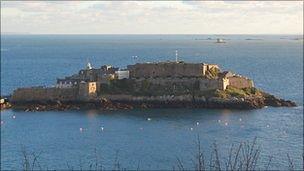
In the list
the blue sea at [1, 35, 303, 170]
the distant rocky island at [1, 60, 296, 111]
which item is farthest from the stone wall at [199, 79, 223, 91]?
the blue sea at [1, 35, 303, 170]

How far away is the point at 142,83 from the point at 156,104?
8.81 ft

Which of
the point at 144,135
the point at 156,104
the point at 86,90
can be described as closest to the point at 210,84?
the point at 156,104

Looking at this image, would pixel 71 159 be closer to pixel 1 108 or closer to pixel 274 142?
pixel 274 142

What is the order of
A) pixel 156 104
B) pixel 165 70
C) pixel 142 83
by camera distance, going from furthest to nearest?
pixel 165 70 → pixel 142 83 → pixel 156 104

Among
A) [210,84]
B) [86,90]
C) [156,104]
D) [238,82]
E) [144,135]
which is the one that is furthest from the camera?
[238,82]

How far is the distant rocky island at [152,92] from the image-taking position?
3928cm

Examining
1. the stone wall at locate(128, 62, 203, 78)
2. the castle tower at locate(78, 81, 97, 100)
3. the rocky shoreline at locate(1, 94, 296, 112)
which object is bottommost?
the rocky shoreline at locate(1, 94, 296, 112)

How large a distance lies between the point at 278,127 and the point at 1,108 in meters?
16.4

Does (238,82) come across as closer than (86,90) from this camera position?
No

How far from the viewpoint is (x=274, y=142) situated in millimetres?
26891

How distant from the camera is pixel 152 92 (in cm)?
4075

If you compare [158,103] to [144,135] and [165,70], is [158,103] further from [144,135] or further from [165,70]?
[144,135]

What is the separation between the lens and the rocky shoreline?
127ft

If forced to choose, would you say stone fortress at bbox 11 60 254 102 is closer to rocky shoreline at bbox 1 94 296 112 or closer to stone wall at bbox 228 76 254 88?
stone wall at bbox 228 76 254 88
